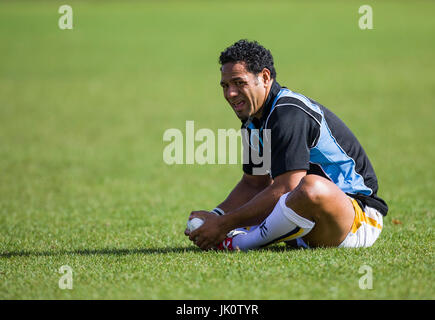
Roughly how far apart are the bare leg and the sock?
56 millimetres

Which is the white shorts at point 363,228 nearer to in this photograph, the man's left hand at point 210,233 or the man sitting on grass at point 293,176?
the man sitting on grass at point 293,176

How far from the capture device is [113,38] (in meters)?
33.3

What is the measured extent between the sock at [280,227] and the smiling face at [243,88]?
3.01 feet

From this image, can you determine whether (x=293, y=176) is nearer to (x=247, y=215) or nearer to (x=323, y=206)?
(x=323, y=206)

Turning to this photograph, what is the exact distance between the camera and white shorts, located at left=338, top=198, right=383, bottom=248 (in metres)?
5.58


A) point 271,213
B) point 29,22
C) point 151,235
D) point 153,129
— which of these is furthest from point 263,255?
point 29,22

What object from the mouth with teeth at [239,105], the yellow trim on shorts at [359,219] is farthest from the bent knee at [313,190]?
the mouth with teeth at [239,105]

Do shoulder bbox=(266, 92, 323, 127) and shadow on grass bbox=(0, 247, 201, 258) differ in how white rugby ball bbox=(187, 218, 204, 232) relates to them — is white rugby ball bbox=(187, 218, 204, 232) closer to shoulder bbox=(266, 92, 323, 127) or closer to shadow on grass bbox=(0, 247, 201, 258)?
shadow on grass bbox=(0, 247, 201, 258)

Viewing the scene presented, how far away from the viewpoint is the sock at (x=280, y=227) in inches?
208

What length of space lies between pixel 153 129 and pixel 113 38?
16254 mm

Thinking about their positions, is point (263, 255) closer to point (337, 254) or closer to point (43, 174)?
point (337, 254)

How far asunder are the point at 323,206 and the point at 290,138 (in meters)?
0.64

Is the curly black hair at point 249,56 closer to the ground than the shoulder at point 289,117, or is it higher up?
higher up
